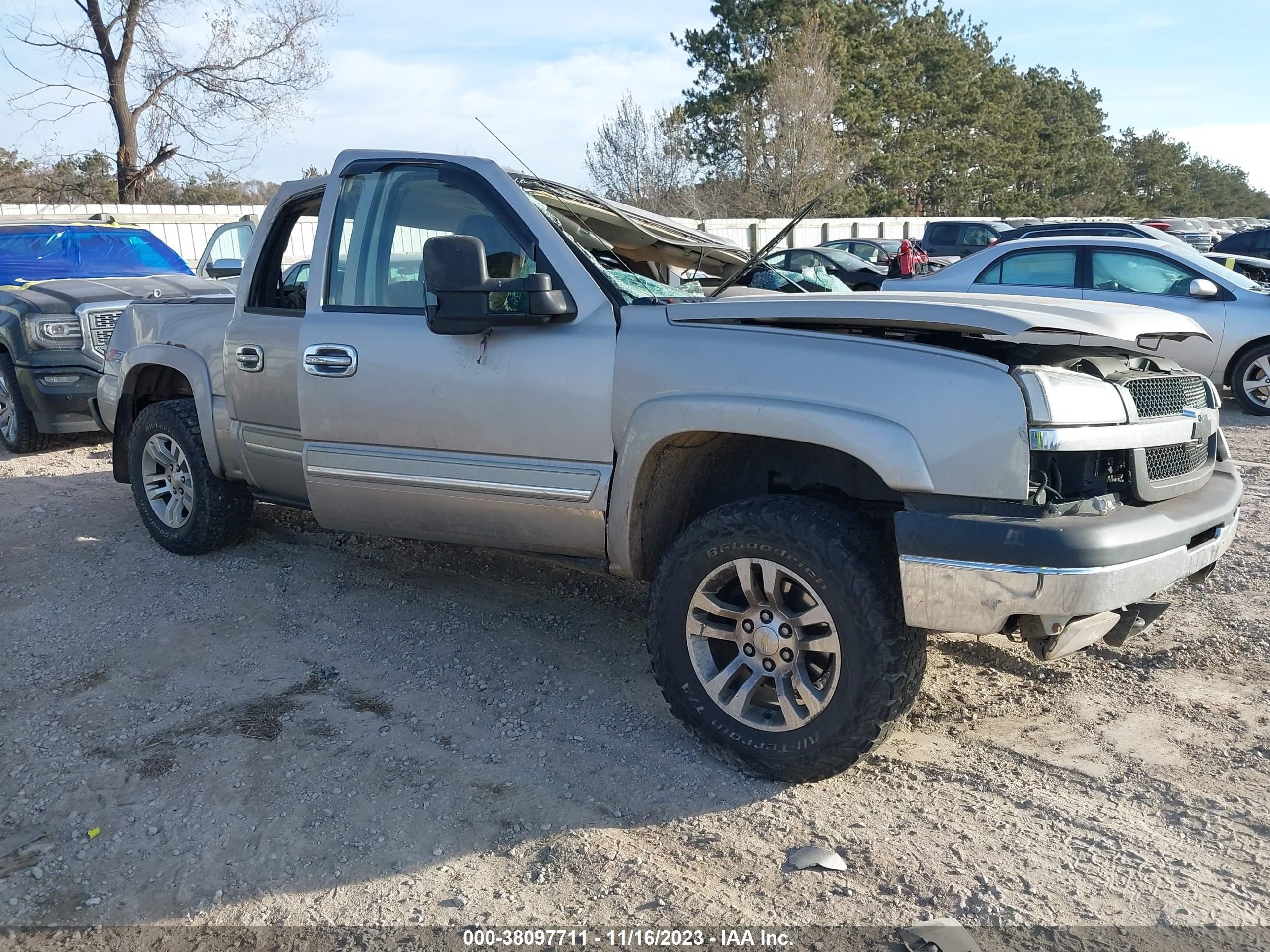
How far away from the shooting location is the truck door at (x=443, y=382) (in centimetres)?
376

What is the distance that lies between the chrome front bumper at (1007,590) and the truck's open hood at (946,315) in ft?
2.25

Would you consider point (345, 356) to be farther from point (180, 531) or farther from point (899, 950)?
point (899, 950)

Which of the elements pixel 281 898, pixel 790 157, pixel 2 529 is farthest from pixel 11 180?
pixel 281 898

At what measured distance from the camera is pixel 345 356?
13.9ft

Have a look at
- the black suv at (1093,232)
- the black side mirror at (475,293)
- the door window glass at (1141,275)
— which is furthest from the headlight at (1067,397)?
the black suv at (1093,232)

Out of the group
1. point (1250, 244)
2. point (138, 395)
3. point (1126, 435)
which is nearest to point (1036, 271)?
point (1126, 435)

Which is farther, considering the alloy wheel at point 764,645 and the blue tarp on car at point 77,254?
the blue tarp on car at point 77,254

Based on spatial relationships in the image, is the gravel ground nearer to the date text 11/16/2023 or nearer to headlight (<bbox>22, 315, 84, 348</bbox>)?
the date text 11/16/2023

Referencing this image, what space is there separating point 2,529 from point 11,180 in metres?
29.1

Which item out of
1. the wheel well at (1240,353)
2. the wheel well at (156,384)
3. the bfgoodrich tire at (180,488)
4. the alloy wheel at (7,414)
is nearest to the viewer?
the bfgoodrich tire at (180,488)

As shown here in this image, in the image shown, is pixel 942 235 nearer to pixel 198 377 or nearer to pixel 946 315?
pixel 198 377

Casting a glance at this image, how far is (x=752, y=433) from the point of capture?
3.30 meters

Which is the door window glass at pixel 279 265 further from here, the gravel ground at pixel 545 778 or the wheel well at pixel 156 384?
the gravel ground at pixel 545 778

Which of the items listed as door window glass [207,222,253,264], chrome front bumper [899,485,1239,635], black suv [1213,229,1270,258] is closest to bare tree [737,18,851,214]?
black suv [1213,229,1270,258]
